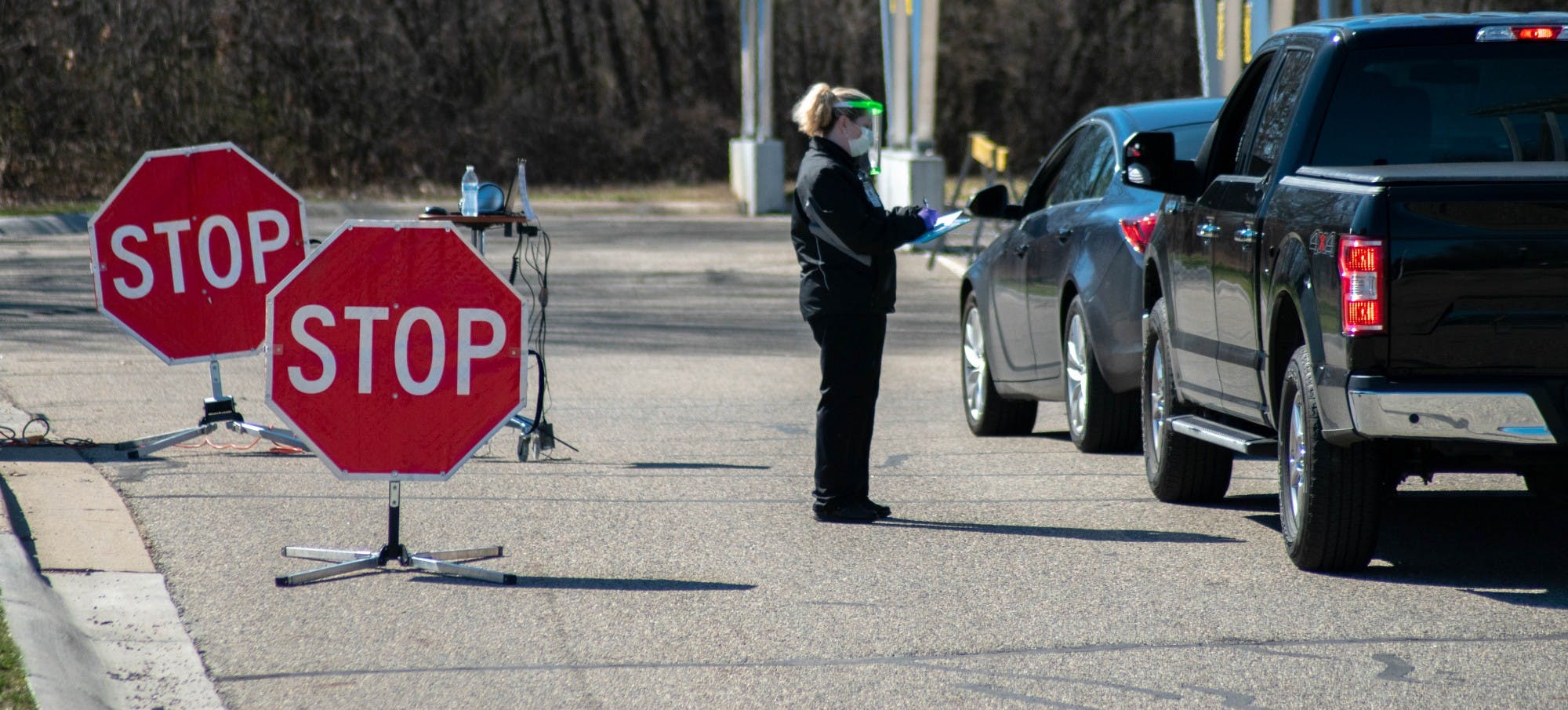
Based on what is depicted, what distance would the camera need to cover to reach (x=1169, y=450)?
824 cm

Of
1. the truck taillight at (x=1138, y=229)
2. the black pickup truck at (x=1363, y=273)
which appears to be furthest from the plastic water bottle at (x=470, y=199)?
the black pickup truck at (x=1363, y=273)

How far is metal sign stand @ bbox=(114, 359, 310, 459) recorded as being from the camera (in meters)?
9.78

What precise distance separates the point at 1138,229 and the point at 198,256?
4.55 metres

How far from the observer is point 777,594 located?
6664 millimetres

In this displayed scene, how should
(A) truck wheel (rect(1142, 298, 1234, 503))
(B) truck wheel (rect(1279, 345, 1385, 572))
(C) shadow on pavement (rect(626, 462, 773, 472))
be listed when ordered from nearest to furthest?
(B) truck wheel (rect(1279, 345, 1385, 572)), (A) truck wheel (rect(1142, 298, 1234, 503)), (C) shadow on pavement (rect(626, 462, 773, 472))

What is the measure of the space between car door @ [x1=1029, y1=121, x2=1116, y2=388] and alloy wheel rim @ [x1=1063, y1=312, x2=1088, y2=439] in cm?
14

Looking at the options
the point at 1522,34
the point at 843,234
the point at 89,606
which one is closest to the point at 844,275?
the point at 843,234

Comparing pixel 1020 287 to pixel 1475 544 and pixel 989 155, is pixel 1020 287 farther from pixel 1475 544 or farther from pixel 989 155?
pixel 989 155

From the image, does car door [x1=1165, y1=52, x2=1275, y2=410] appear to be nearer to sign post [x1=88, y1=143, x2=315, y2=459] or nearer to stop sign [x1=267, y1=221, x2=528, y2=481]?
stop sign [x1=267, y1=221, x2=528, y2=481]

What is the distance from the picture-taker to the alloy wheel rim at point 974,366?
1077cm

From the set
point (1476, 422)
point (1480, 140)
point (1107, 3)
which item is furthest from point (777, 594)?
point (1107, 3)

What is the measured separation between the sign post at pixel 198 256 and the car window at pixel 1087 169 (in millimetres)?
3788

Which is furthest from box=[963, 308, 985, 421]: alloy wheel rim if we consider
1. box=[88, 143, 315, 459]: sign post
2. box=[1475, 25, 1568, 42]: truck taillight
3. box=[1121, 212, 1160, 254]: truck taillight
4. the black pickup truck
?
box=[1475, 25, 1568, 42]: truck taillight

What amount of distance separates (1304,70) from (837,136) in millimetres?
1953
